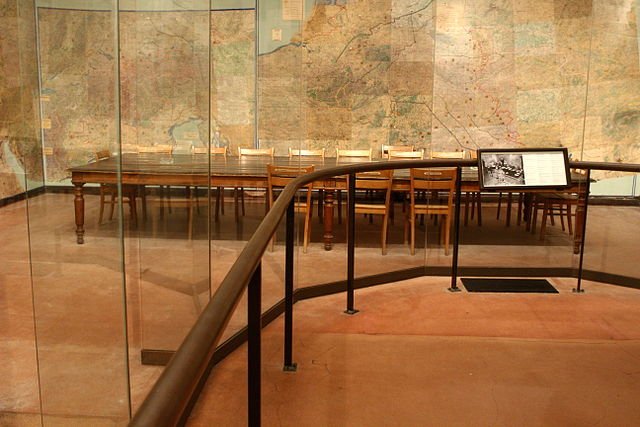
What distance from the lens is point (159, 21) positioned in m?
2.61

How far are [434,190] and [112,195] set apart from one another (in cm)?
394

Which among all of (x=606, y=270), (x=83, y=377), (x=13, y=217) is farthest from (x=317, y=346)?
(x=606, y=270)

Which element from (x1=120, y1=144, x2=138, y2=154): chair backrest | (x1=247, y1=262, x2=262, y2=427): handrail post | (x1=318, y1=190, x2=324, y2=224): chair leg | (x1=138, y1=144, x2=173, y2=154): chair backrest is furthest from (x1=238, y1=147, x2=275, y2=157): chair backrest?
(x1=247, y1=262, x2=262, y2=427): handrail post

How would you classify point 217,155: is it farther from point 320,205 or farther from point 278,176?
point 320,205

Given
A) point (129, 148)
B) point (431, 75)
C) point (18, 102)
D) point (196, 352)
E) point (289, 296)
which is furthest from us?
point (431, 75)

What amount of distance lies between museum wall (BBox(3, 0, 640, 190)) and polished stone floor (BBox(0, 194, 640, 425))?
2.76 feet

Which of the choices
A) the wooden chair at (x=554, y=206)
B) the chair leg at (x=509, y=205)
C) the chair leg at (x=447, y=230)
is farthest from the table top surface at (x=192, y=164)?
the wooden chair at (x=554, y=206)

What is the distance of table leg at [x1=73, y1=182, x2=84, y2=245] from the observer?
1.90 meters

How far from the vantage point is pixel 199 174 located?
3113 millimetres

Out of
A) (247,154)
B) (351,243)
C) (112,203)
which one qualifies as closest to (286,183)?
(247,154)

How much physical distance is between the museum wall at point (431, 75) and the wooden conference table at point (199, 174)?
19 centimetres

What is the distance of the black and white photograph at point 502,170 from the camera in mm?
4645

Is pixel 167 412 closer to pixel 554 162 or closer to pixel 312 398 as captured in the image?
pixel 312 398

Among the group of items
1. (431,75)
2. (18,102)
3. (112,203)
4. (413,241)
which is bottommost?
(413,241)
